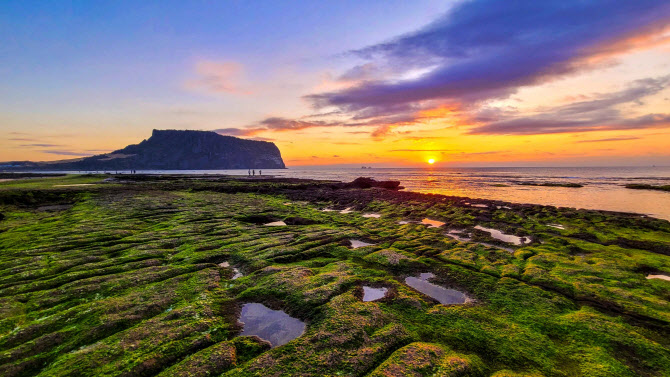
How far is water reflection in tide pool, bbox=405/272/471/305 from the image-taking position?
28.6 ft

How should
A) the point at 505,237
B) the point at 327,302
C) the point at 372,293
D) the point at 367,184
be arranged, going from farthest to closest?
1. the point at 367,184
2. the point at 505,237
3. the point at 372,293
4. the point at 327,302

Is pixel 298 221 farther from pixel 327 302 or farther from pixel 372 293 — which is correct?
pixel 327 302

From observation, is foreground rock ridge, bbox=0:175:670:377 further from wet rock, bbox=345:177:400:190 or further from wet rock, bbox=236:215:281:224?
wet rock, bbox=345:177:400:190

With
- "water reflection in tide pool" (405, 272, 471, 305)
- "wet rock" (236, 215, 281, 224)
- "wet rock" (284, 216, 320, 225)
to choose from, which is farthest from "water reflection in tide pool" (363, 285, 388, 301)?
"wet rock" (236, 215, 281, 224)

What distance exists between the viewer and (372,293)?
8914 mm

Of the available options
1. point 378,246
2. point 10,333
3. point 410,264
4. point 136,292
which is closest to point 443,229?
point 378,246

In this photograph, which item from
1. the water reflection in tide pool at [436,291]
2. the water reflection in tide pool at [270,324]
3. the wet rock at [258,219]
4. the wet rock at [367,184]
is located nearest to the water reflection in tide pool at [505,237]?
the water reflection in tide pool at [436,291]

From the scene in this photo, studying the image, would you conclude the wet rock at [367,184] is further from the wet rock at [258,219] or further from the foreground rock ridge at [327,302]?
the foreground rock ridge at [327,302]

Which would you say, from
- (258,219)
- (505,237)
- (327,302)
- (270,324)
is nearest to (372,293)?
(327,302)

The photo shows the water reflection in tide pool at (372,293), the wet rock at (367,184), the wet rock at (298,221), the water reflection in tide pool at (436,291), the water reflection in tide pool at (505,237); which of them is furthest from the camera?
the wet rock at (367,184)

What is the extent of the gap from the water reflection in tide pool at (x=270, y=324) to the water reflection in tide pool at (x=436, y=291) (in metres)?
4.60

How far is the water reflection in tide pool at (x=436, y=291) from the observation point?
8727mm

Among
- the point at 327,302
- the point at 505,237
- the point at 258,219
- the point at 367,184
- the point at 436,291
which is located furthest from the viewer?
the point at 367,184

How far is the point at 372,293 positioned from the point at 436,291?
2.42 m
